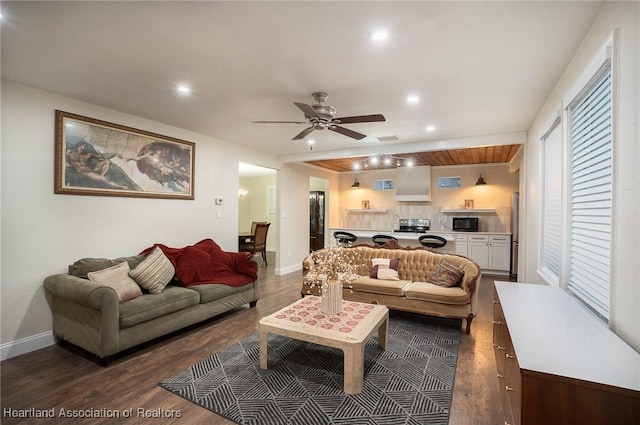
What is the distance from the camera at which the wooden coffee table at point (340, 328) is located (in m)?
2.28

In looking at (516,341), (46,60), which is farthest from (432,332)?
(46,60)

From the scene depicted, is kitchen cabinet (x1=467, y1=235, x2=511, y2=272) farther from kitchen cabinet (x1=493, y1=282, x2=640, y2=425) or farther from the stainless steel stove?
kitchen cabinet (x1=493, y1=282, x2=640, y2=425)

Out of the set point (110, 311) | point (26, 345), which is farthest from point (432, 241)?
point (26, 345)

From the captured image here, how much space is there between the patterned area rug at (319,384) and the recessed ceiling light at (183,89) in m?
2.60

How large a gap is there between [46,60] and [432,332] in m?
4.53

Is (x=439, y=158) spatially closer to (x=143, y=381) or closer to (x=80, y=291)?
(x=143, y=381)

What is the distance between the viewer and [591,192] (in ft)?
6.79

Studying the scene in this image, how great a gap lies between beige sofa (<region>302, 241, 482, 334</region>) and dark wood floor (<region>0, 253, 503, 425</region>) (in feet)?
1.23

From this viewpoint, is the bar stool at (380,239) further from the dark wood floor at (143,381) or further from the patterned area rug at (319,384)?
the patterned area rug at (319,384)

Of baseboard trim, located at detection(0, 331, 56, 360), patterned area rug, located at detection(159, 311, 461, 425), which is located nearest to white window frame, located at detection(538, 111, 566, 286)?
patterned area rug, located at detection(159, 311, 461, 425)

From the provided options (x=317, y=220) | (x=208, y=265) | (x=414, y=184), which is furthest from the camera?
(x=317, y=220)

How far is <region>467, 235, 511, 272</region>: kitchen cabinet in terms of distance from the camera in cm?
643

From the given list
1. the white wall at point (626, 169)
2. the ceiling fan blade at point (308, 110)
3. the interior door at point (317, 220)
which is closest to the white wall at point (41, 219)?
the ceiling fan blade at point (308, 110)

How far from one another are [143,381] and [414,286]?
303cm
